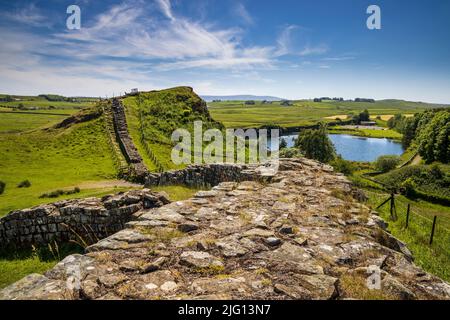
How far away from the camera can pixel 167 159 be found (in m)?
34.3

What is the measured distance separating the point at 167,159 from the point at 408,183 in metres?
39.2

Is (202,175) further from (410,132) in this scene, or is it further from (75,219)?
(410,132)

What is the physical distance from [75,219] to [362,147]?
4944 inches

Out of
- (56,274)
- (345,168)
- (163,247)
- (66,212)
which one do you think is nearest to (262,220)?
(163,247)

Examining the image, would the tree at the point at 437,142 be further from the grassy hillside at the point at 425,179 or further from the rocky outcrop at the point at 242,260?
the rocky outcrop at the point at 242,260

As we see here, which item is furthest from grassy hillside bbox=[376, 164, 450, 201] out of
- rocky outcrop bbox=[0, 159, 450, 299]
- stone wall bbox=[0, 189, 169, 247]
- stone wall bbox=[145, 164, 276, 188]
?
stone wall bbox=[0, 189, 169, 247]

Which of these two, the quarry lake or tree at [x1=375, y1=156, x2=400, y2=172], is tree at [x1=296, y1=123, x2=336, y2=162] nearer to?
tree at [x1=375, y1=156, x2=400, y2=172]

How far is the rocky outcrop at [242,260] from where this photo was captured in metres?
4.39

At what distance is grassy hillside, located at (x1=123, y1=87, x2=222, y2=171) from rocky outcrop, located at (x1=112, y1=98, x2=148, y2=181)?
765 mm

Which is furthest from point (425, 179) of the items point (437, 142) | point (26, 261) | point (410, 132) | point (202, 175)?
point (410, 132)

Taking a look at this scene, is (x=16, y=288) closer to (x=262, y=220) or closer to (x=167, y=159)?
(x=262, y=220)

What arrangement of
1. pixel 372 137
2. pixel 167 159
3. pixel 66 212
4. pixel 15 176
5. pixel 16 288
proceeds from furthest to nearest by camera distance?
1. pixel 372 137
2. pixel 167 159
3. pixel 15 176
4. pixel 66 212
5. pixel 16 288

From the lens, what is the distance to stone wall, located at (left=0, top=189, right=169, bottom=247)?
9789mm

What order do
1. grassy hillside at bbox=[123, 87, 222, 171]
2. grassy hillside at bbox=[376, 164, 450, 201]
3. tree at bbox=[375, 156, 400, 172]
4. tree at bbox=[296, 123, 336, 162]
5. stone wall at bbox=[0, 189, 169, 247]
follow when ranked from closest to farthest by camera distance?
stone wall at bbox=[0, 189, 169, 247] < grassy hillside at bbox=[123, 87, 222, 171] < grassy hillside at bbox=[376, 164, 450, 201] < tree at bbox=[296, 123, 336, 162] < tree at bbox=[375, 156, 400, 172]
